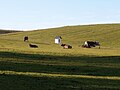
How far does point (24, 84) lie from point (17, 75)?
172 inches

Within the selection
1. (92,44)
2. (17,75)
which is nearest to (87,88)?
(17,75)

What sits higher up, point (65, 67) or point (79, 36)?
point (79, 36)

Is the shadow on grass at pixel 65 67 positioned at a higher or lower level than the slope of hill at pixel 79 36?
lower

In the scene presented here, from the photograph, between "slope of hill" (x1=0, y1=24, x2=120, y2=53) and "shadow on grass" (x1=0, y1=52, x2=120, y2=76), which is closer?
"shadow on grass" (x1=0, y1=52, x2=120, y2=76)

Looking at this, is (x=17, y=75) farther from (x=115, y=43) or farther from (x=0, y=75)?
(x=115, y=43)

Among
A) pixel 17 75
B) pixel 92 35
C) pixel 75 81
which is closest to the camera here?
pixel 75 81

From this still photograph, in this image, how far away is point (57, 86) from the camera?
75.4 ft

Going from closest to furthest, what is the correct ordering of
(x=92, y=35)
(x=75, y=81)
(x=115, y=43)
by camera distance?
(x=75, y=81) < (x=115, y=43) < (x=92, y=35)

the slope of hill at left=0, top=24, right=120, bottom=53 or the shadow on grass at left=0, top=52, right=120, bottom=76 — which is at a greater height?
the slope of hill at left=0, top=24, right=120, bottom=53

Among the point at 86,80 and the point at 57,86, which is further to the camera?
the point at 86,80

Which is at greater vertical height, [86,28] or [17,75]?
[86,28]

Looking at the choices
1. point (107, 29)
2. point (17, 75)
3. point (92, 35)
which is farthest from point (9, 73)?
point (107, 29)

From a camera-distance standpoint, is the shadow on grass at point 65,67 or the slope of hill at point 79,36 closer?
the shadow on grass at point 65,67

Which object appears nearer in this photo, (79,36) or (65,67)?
(65,67)
